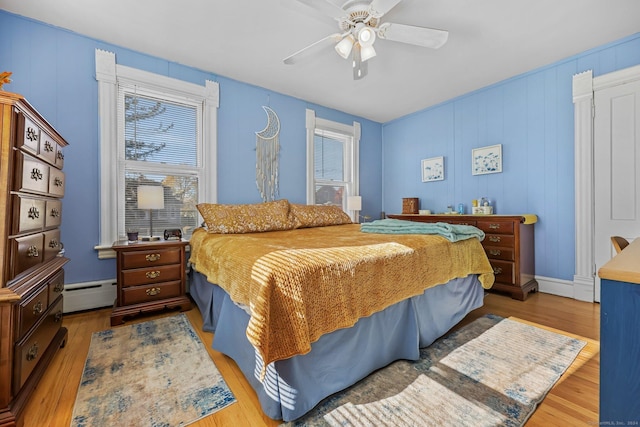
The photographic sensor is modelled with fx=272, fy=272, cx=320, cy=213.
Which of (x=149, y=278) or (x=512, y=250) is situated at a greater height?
(x=512, y=250)

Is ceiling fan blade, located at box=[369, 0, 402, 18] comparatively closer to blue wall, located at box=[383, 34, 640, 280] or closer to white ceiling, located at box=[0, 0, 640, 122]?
white ceiling, located at box=[0, 0, 640, 122]

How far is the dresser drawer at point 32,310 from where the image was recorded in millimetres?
1296

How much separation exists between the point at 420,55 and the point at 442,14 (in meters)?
0.60

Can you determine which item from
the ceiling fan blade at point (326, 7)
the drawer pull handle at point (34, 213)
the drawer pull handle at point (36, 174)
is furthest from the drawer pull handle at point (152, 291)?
the ceiling fan blade at point (326, 7)

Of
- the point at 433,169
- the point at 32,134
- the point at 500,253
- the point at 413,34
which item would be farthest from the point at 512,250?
the point at 32,134

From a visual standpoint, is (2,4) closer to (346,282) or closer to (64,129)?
(64,129)

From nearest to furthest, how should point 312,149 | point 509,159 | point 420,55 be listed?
point 420,55 < point 509,159 < point 312,149

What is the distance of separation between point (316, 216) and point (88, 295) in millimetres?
2394

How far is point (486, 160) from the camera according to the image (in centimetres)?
362

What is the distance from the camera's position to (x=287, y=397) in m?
1.21

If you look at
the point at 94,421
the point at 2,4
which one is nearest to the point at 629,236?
the point at 94,421

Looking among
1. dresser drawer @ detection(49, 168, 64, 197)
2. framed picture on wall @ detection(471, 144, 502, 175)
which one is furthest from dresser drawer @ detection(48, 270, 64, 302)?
framed picture on wall @ detection(471, 144, 502, 175)

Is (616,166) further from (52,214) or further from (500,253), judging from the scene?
(52,214)

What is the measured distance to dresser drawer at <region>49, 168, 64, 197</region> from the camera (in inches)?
67.7
